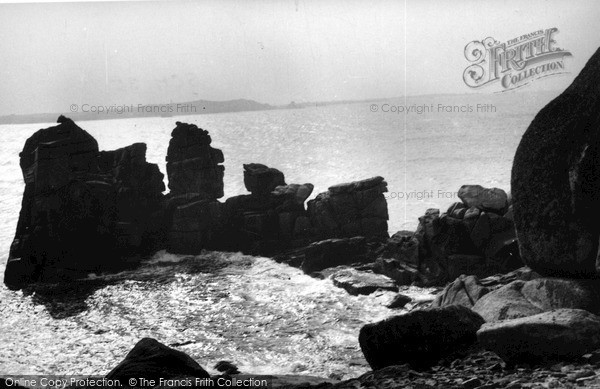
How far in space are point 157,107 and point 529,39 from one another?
785cm

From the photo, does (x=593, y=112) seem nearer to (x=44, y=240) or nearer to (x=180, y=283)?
(x=180, y=283)

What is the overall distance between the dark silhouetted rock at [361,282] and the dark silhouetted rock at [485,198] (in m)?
3.12

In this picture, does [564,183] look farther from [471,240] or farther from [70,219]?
[70,219]

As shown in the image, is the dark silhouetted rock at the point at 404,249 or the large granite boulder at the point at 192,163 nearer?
the dark silhouetted rock at the point at 404,249

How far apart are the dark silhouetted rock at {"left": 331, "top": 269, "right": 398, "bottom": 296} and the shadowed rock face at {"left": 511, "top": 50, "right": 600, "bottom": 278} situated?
772 cm

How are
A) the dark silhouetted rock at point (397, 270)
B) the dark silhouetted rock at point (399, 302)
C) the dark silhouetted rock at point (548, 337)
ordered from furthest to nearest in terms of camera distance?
the dark silhouetted rock at point (397, 270)
the dark silhouetted rock at point (399, 302)
the dark silhouetted rock at point (548, 337)

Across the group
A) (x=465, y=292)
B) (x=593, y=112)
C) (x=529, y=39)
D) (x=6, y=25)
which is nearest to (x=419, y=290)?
(x=465, y=292)

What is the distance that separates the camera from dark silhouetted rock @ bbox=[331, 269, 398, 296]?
60.0 ft

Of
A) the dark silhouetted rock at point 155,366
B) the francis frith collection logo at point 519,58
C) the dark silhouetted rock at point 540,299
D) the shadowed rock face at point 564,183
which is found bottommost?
the dark silhouetted rock at point 155,366

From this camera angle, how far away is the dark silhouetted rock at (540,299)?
33.2ft

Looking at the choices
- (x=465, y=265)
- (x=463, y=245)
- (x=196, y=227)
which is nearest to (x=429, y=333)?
(x=465, y=265)

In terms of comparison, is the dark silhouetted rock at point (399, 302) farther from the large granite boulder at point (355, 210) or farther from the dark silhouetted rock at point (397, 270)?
the large granite boulder at point (355, 210)

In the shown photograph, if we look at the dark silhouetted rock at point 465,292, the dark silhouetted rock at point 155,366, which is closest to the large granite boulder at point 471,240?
the dark silhouetted rock at point 465,292

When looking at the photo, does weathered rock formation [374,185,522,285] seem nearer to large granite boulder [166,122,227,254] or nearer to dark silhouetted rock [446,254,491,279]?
dark silhouetted rock [446,254,491,279]
